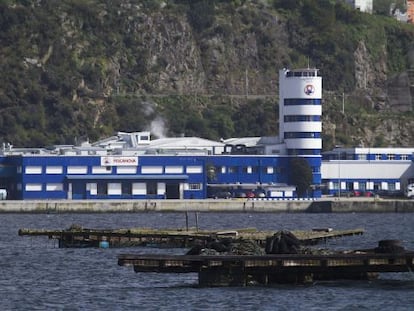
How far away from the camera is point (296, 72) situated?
162375mm

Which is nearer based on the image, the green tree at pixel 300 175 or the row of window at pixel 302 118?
the row of window at pixel 302 118

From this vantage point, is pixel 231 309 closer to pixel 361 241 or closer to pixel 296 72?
pixel 361 241

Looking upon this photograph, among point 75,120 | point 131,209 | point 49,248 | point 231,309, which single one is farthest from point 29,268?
point 75,120

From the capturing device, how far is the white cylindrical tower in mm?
161375

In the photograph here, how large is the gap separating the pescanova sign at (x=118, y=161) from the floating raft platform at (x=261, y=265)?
97618 millimetres

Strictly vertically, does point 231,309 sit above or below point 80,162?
below

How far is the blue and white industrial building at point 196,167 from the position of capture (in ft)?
524

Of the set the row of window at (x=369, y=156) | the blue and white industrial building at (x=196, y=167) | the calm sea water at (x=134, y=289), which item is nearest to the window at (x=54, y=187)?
the blue and white industrial building at (x=196, y=167)

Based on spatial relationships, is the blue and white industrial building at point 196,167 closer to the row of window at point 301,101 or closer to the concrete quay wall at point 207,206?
the row of window at point 301,101

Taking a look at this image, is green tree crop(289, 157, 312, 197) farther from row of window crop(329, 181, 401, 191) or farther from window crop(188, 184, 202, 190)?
window crop(188, 184, 202, 190)

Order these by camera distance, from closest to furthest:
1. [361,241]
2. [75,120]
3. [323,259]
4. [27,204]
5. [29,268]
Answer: [323,259]
[29,268]
[361,241]
[27,204]
[75,120]

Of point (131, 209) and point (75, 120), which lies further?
point (75, 120)

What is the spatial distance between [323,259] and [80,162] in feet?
329

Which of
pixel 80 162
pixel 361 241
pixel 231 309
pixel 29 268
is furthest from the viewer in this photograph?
pixel 80 162
